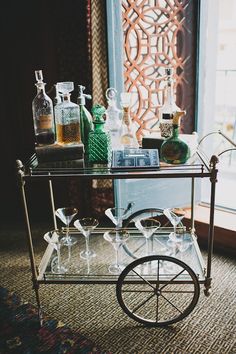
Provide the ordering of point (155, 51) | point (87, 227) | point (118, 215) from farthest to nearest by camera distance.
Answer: point (155, 51) → point (118, 215) → point (87, 227)

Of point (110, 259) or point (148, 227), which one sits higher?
point (148, 227)

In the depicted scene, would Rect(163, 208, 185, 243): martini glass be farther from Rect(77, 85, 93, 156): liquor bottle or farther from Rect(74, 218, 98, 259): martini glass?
Rect(77, 85, 93, 156): liquor bottle

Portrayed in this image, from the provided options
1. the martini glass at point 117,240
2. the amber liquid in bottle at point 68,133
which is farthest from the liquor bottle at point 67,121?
→ the martini glass at point 117,240

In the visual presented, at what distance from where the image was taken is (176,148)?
138 centimetres

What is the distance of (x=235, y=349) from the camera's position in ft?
4.61

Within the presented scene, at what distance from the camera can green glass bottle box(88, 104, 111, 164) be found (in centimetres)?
141

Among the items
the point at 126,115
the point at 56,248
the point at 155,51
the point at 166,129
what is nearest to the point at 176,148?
the point at 166,129

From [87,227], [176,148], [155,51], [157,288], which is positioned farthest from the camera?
[155,51]

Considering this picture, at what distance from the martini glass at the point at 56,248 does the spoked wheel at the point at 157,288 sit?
1.00ft

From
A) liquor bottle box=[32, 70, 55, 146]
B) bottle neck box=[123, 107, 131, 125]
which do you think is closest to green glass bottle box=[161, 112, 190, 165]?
bottle neck box=[123, 107, 131, 125]

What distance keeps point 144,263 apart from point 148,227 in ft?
0.56

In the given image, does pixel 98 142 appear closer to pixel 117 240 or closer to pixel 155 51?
pixel 117 240

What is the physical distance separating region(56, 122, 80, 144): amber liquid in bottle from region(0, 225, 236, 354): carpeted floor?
800 millimetres

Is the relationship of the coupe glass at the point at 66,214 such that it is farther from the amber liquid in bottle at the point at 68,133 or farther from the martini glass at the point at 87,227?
the amber liquid in bottle at the point at 68,133
